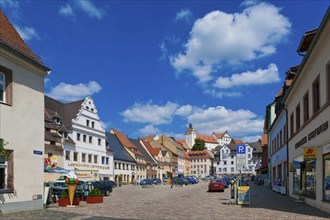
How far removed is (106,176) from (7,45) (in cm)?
4867

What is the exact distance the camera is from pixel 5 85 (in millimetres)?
16938

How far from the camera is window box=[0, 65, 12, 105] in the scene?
16.8 m

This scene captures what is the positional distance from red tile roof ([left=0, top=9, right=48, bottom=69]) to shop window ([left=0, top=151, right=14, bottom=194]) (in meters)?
4.61

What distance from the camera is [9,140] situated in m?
16.7

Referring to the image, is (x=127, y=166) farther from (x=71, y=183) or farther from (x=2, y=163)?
(x=2, y=163)

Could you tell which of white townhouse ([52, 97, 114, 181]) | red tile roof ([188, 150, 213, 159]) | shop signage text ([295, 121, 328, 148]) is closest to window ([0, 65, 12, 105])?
shop signage text ([295, 121, 328, 148])

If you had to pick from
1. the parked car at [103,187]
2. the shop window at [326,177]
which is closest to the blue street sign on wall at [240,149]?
the shop window at [326,177]

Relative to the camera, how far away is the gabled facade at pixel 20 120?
1659 cm

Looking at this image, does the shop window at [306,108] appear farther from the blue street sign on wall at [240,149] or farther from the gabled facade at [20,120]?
the gabled facade at [20,120]

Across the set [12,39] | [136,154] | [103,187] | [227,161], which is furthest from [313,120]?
[227,161]

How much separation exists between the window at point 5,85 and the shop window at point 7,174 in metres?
2.28

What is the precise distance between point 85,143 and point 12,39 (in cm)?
3961

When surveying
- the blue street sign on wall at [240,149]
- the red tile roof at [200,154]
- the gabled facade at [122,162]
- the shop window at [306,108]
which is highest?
the shop window at [306,108]

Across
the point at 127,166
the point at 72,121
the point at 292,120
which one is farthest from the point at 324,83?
the point at 127,166
